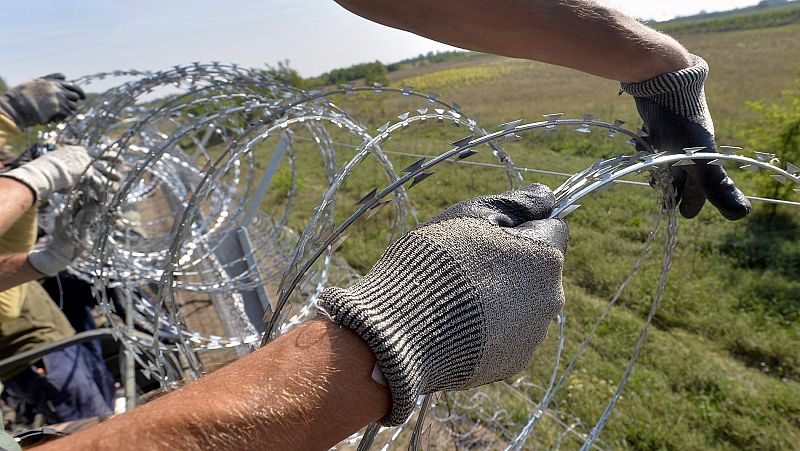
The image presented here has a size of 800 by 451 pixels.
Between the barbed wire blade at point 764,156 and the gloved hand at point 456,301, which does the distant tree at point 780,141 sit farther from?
the gloved hand at point 456,301

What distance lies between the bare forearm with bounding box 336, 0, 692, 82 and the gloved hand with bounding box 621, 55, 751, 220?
0.13ft

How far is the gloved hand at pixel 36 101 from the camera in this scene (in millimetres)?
3484

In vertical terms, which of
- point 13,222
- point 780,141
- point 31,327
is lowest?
point 780,141

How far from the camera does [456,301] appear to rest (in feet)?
3.13

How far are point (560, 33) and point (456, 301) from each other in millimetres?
844

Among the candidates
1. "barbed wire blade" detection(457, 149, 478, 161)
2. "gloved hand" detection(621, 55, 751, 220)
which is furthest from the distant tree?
"barbed wire blade" detection(457, 149, 478, 161)

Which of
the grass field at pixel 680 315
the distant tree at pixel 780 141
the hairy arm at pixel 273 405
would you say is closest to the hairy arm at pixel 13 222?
the grass field at pixel 680 315

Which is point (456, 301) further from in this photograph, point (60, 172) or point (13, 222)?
point (60, 172)

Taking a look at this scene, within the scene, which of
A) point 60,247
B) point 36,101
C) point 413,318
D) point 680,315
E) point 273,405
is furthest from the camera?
point 680,315

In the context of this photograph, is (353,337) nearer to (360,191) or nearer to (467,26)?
(467,26)

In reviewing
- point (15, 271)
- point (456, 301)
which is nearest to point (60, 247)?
point (15, 271)

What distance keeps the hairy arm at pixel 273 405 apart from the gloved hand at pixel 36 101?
3.48 m

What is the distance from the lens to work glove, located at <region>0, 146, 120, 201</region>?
2562mm

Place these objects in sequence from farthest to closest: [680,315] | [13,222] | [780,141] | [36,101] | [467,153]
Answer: [780,141]
[680,315]
[36,101]
[13,222]
[467,153]
